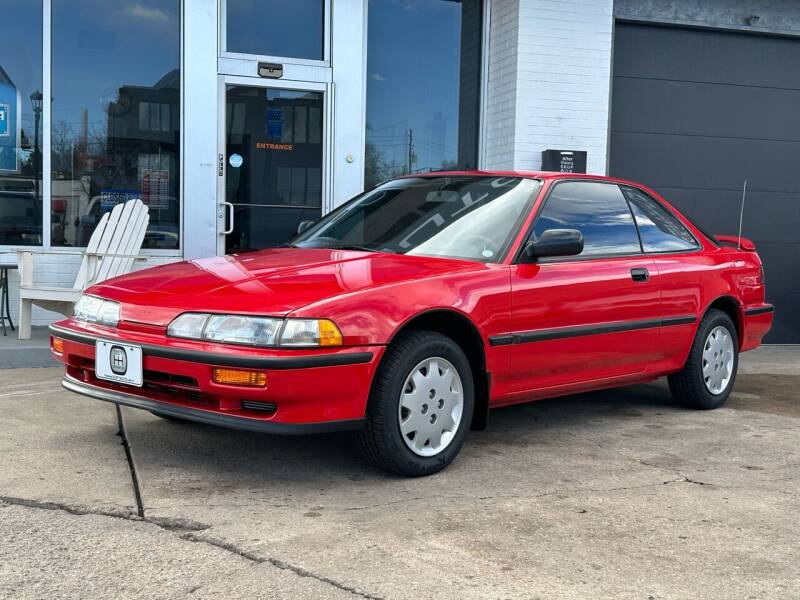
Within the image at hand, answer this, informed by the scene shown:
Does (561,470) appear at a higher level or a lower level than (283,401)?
lower

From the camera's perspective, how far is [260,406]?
3715 millimetres

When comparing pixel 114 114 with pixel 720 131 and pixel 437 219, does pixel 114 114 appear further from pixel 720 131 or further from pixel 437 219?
pixel 720 131

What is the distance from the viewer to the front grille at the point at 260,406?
370 cm

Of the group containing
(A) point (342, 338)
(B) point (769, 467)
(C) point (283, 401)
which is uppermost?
(A) point (342, 338)

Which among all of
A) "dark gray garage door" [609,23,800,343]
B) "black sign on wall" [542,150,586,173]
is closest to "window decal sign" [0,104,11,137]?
"black sign on wall" [542,150,586,173]

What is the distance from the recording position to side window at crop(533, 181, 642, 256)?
491 centimetres

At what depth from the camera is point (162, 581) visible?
2854 mm

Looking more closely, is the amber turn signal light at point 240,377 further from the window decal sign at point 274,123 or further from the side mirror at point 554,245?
the window decal sign at point 274,123

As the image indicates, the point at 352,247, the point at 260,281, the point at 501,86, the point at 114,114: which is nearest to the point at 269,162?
the point at 114,114

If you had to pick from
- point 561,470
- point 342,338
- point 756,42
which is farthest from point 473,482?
point 756,42

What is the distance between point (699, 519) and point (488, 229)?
175 cm

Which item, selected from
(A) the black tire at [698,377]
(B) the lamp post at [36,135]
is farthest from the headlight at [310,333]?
(B) the lamp post at [36,135]

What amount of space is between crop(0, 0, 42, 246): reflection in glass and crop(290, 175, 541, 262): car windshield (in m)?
3.73

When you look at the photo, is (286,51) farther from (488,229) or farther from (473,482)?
(473,482)
